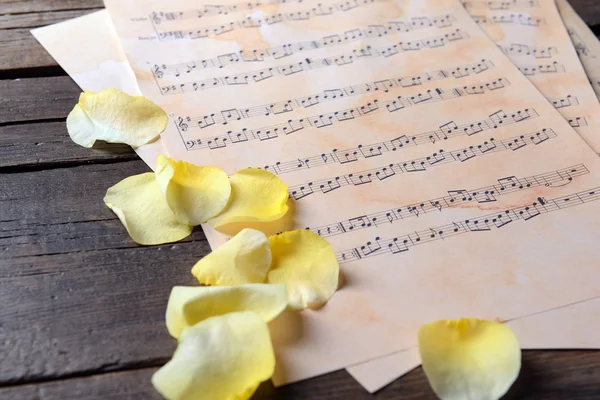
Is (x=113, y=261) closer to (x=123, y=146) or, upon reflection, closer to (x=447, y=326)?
(x=123, y=146)

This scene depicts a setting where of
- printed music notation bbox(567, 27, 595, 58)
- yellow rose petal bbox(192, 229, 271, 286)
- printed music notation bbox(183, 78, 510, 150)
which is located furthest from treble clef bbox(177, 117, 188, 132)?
printed music notation bbox(567, 27, 595, 58)

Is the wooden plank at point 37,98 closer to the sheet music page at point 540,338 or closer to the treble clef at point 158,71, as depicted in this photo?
the treble clef at point 158,71

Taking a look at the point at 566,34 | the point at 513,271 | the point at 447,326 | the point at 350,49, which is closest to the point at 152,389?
the point at 447,326

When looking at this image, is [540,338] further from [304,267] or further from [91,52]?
[91,52]

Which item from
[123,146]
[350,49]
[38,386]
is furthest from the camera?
[350,49]

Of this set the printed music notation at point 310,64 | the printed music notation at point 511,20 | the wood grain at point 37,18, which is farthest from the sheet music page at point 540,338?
the wood grain at point 37,18

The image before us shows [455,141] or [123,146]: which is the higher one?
[123,146]

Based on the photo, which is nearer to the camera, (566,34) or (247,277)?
(247,277)

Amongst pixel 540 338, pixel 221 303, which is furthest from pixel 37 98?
pixel 540 338
